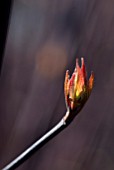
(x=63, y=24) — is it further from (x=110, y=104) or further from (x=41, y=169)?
(x=41, y=169)

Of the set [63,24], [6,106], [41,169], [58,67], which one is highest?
[63,24]

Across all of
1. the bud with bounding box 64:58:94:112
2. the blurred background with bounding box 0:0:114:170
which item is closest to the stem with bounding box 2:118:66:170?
the bud with bounding box 64:58:94:112

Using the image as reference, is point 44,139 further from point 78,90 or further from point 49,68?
point 49,68

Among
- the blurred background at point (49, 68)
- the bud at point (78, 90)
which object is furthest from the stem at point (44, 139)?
the blurred background at point (49, 68)

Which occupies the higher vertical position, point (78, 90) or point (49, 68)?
point (49, 68)

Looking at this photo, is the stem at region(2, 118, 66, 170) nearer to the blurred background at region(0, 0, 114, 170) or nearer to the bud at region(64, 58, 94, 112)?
the bud at region(64, 58, 94, 112)

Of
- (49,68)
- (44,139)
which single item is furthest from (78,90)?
(49,68)

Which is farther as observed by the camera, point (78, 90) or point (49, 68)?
point (49, 68)

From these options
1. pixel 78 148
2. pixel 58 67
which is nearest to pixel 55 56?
pixel 58 67
